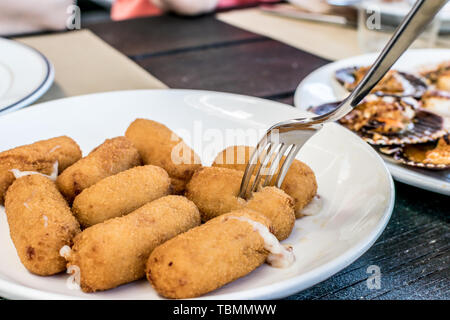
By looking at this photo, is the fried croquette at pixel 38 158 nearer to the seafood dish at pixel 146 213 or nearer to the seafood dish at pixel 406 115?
the seafood dish at pixel 146 213

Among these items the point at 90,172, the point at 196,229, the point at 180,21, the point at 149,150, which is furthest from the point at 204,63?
the point at 196,229

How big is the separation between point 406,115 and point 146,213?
32.3 inches

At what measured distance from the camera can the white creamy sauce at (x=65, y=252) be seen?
74 cm

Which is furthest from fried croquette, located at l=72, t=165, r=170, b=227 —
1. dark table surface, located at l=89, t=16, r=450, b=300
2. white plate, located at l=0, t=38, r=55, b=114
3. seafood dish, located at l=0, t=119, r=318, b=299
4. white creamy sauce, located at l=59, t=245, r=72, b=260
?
white plate, located at l=0, t=38, r=55, b=114

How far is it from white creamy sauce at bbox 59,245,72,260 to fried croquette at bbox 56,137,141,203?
20 centimetres

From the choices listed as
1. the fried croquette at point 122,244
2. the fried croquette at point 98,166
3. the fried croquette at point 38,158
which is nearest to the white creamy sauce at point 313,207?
the fried croquette at point 122,244

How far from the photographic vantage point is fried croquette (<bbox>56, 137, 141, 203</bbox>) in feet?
3.06

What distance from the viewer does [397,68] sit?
1.77m

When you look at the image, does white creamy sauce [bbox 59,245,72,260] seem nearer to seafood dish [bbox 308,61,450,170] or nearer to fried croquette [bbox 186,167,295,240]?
fried croquette [bbox 186,167,295,240]

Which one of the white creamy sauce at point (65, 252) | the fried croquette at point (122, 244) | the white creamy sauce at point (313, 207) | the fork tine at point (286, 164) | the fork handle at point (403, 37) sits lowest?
the white creamy sauce at point (313, 207)

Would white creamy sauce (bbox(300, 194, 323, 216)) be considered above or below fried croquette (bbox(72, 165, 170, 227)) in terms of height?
below

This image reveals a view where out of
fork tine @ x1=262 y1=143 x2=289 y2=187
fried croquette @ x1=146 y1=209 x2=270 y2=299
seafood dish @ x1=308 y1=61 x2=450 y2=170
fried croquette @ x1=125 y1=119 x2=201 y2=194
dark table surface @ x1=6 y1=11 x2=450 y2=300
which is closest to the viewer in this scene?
fried croquette @ x1=146 y1=209 x2=270 y2=299

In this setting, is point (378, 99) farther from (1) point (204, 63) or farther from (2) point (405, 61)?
(1) point (204, 63)

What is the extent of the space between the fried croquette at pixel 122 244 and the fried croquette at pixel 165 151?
0.17 meters
